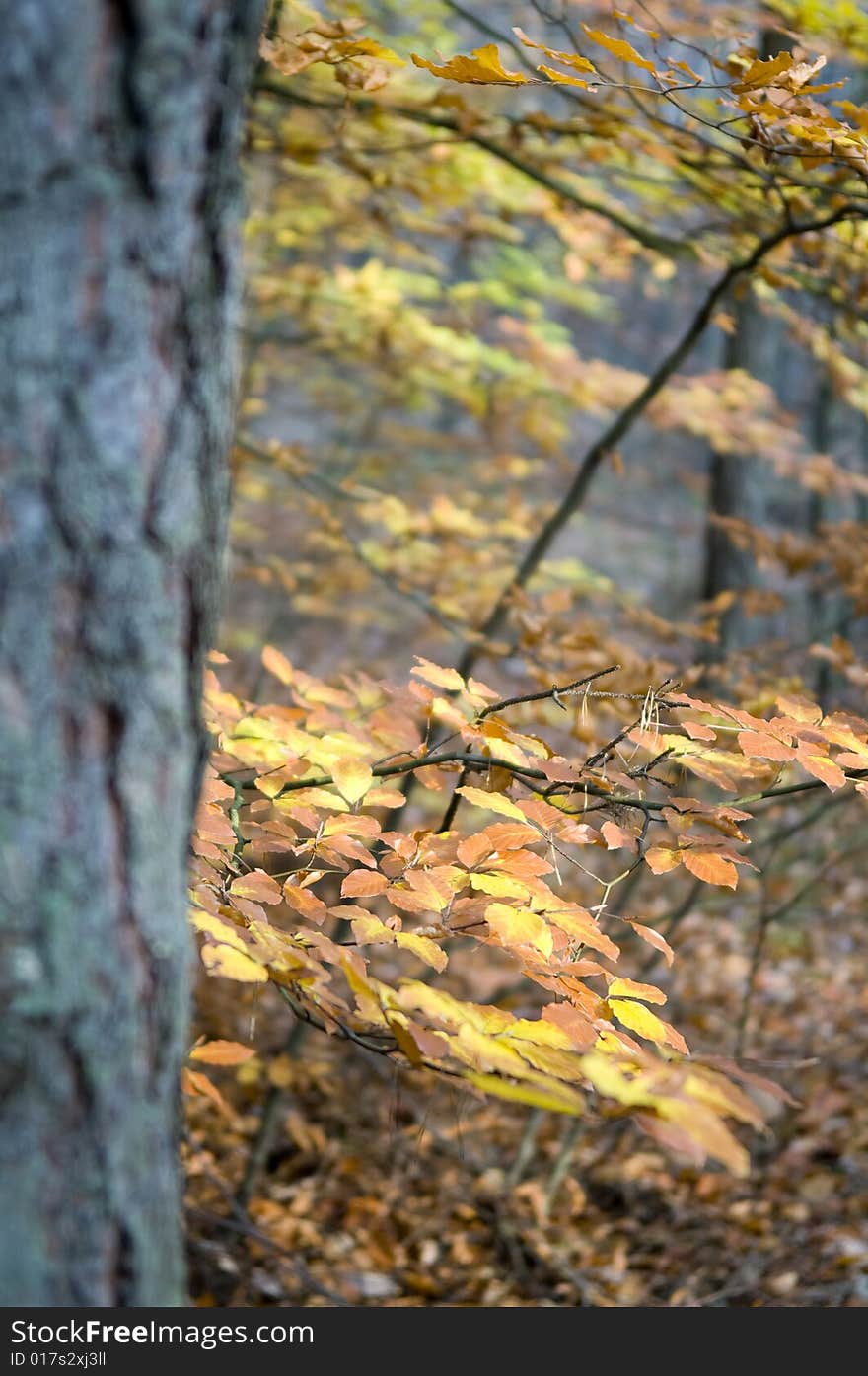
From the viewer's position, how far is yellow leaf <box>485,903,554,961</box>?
4.66 feet

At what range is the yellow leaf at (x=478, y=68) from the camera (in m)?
1.66

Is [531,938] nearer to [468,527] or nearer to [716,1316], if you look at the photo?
[716,1316]

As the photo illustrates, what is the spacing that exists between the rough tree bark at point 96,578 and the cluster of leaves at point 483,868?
0.27 metres

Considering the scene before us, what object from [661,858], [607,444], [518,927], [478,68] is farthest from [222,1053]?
[607,444]

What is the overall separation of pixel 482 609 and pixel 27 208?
3595mm

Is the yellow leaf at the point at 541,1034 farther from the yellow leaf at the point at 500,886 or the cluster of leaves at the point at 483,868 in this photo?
the yellow leaf at the point at 500,886

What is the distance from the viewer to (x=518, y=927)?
1.43 m

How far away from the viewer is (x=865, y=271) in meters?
2.99

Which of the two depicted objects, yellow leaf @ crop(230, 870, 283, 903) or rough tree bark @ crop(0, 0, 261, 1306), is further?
yellow leaf @ crop(230, 870, 283, 903)

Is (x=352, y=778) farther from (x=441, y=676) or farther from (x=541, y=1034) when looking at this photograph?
(x=541, y=1034)

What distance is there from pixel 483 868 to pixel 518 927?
0.16 metres

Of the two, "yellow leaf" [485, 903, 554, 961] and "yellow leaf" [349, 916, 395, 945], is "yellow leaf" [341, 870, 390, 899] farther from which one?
"yellow leaf" [485, 903, 554, 961]

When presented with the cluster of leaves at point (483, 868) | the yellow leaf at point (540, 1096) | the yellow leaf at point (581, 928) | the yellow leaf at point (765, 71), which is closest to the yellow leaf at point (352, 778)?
the cluster of leaves at point (483, 868)

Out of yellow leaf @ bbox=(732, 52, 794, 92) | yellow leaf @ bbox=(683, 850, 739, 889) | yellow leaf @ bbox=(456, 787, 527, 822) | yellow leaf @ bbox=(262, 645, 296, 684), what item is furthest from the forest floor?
yellow leaf @ bbox=(732, 52, 794, 92)
